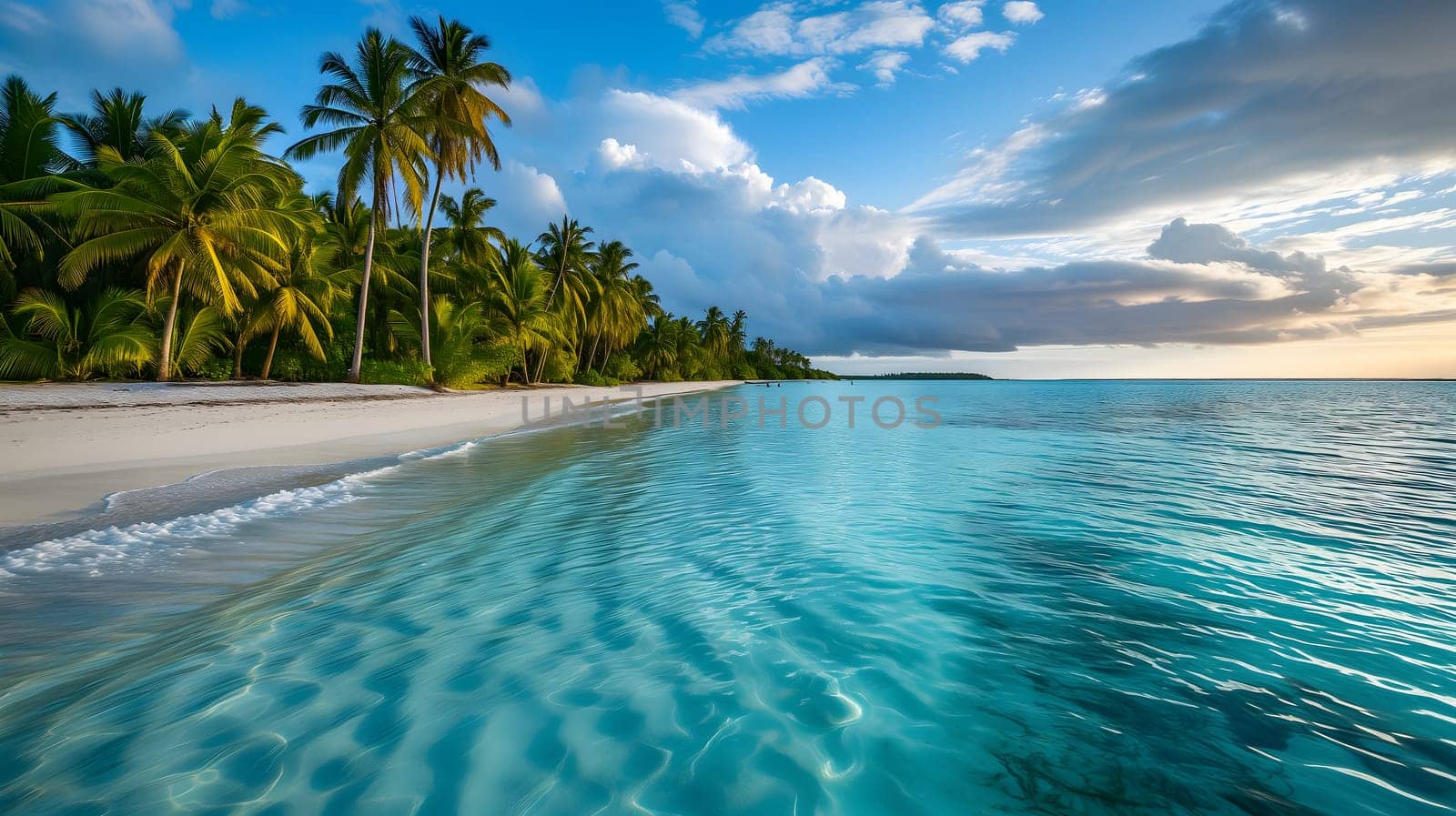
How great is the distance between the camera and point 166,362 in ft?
52.7

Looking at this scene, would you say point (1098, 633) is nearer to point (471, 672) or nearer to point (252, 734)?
point (471, 672)

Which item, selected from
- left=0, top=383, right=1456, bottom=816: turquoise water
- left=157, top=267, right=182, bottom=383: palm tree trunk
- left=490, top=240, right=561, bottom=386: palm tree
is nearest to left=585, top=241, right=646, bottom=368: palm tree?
left=490, top=240, right=561, bottom=386: palm tree

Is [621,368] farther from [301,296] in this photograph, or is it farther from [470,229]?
[301,296]

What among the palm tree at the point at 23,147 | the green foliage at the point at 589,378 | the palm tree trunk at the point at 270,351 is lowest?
the green foliage at the point at 589,378

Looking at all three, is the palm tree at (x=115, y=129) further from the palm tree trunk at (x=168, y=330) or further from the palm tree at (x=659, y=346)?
the palm tree at (x=659, y=346)

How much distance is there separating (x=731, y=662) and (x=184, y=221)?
2143 cm

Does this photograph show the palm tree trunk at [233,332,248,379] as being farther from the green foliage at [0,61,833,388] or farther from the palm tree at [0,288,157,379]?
the palm tree at [0,288,157,379]

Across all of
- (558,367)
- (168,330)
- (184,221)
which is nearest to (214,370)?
(168,330)

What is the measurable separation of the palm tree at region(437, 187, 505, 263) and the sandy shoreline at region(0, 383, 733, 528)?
17514 mm

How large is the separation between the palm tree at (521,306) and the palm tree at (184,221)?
11445mm

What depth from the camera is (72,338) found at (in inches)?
595

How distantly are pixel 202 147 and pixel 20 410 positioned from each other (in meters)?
13.2

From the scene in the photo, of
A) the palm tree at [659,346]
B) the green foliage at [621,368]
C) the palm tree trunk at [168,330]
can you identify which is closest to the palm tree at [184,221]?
the palm tree trunk at [168,330]

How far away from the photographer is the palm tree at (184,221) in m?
15.0
